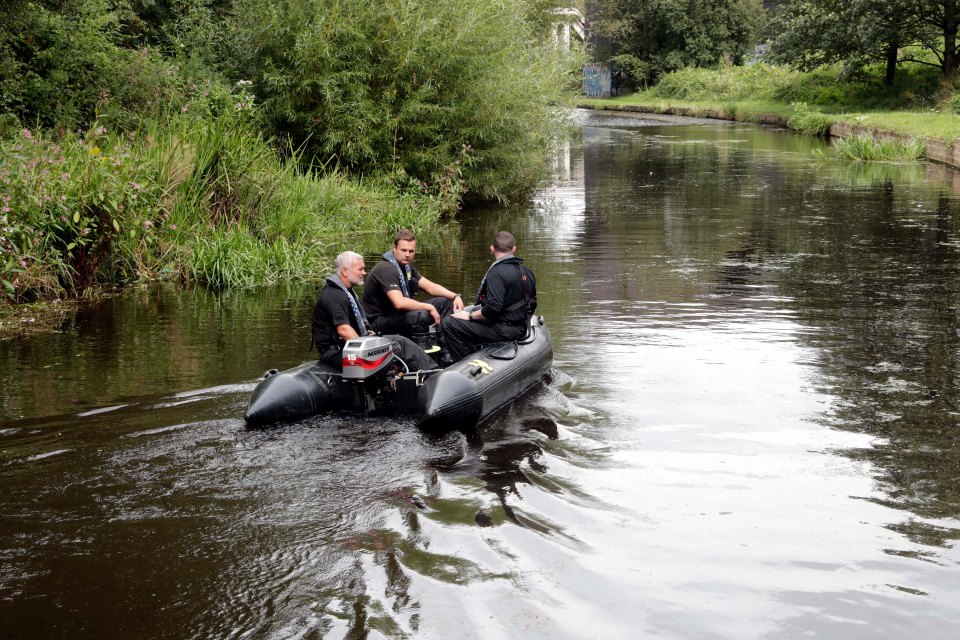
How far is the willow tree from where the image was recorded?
18.7m

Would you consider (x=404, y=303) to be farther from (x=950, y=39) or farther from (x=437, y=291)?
(x=950, y=39)

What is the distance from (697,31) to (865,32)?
2983 centimetres

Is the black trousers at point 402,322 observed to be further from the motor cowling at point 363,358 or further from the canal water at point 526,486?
the motor cowling at point 363,358

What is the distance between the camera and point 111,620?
190 inches

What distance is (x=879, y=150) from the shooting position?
3075 centimetres

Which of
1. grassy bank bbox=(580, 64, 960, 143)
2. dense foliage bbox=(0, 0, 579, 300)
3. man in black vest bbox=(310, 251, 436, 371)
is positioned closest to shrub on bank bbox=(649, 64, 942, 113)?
grassy bank bbox=(580, 64, 960, 143)

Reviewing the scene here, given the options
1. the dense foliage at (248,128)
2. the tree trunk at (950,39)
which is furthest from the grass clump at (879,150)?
the dense foliage at (248,128)

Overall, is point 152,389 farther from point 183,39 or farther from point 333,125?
point 183,39

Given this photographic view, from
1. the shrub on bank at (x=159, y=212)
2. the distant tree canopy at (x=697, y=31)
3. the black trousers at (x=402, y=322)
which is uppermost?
the distant tree canopy at (x=697, y=31)

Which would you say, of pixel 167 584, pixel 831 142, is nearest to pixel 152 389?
pixel 167 584

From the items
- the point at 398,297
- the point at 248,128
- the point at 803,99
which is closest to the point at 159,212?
the point at 248,128

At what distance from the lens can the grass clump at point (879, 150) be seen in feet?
A: 99.0

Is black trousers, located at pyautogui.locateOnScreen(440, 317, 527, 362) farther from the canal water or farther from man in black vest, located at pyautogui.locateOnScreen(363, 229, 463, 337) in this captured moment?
the canal water

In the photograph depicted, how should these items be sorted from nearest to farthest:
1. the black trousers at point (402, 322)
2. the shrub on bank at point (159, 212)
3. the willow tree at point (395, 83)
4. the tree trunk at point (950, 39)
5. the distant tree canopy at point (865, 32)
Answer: the black trousers at point (402, 322), the shrub on bank at point (159, 212), the willow tree at point (395, 83), the tree trunk at point (950, 39), the distant tree canopy at point (865, 32)
